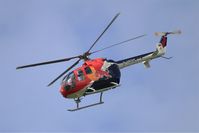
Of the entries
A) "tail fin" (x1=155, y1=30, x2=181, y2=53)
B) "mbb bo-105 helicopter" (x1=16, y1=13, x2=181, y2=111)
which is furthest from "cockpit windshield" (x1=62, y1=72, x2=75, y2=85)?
"tail fin" (x1=155, y1=30, x2=181, y2=53)

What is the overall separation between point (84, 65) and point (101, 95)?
3524 millimetres

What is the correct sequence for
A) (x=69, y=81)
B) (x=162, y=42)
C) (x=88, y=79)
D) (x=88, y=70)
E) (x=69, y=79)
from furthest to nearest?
1. (x=162, y=42)
2. (x=88, y=70)
3. (x=69, y=79)
4. (x=69, y=81)
5. (x=88, y=79)

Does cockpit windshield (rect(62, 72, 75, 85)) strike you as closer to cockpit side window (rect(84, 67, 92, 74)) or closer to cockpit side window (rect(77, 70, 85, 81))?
cockpit side window (rect(77, 70, 85, 81))

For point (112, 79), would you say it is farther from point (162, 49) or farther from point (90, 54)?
point (162, 49)

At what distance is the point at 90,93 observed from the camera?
53938mm

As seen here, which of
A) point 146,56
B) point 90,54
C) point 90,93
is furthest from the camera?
point 146,56

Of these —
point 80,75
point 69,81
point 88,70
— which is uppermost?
point 88,70

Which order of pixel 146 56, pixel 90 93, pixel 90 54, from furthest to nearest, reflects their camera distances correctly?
pixel 146 56
pixel 90 54
pixel 90 93

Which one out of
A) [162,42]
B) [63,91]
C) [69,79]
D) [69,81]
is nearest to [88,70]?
[69,79]

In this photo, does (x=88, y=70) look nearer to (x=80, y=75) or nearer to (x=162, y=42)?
(x=80, y=75)

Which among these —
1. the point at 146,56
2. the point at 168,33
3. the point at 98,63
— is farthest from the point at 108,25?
the point at 168,33

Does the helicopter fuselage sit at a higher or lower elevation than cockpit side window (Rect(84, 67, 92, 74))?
lower

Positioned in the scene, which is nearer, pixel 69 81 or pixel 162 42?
pixel 69 81

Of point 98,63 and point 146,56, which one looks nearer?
point 98,63
